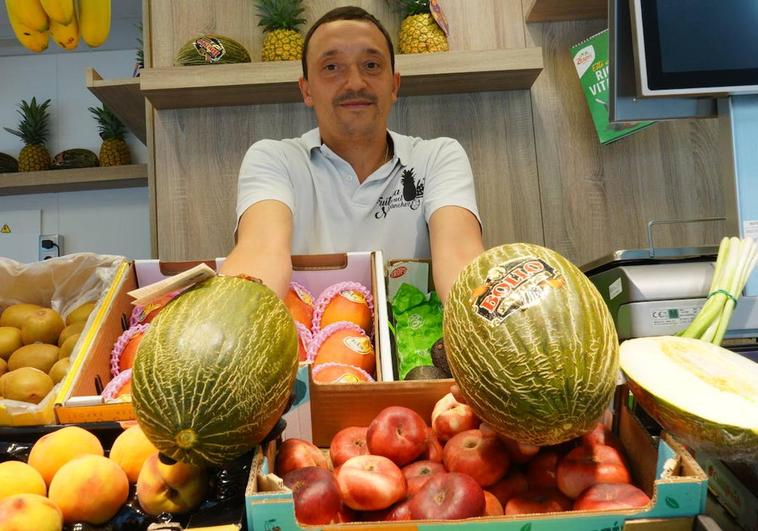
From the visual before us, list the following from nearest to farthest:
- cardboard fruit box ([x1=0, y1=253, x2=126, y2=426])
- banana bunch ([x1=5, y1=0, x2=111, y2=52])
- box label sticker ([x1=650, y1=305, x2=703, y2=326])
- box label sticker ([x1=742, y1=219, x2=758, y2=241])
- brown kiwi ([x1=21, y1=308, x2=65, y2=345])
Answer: box label sticker ([x1=650, y1=305, x2=703, y2=326]), box label sticker ([x1=742, y1=219, x2=758, y2=241]), brown kiwi ([x1=21, y1=308, x2=65, y2=345]), cardboard fruit box ([x1=0, y1=253, x2=126, y2=426]), banana bunch ([x1=5, y1=0, x2=111, y2=52])

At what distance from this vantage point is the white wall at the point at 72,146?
14.1 ft

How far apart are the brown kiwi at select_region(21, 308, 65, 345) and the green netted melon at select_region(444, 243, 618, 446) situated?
129 cm

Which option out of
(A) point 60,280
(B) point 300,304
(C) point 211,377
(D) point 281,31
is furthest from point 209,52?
(C) point 211,377

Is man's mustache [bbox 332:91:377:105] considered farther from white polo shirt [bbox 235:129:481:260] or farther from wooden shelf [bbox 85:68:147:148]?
wooden shelf [bbox 85:68:147:148]

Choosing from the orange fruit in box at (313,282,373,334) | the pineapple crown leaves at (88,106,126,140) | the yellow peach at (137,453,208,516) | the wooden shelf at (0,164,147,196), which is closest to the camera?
the yellow peach at (137,453,208,516)

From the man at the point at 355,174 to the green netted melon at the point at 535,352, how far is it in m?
0.82

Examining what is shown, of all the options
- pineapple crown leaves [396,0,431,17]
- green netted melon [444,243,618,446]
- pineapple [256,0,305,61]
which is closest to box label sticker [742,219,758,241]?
green netted melon [444,243,618,446]

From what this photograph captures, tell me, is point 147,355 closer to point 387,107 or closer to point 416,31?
point 387,107

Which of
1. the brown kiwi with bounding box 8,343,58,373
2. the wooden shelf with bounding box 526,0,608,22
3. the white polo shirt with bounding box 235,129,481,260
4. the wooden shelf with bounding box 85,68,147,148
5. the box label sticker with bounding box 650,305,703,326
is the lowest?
the brown kiwi with bounding box 8,343,58,373

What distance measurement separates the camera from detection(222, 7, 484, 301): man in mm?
1718

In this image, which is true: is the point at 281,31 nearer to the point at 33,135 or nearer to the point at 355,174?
the point at 355,174

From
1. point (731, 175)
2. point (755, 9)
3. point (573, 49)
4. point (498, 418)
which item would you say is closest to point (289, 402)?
point (498, 418)

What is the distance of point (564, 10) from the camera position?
102 inches

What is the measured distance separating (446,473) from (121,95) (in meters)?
2.90
